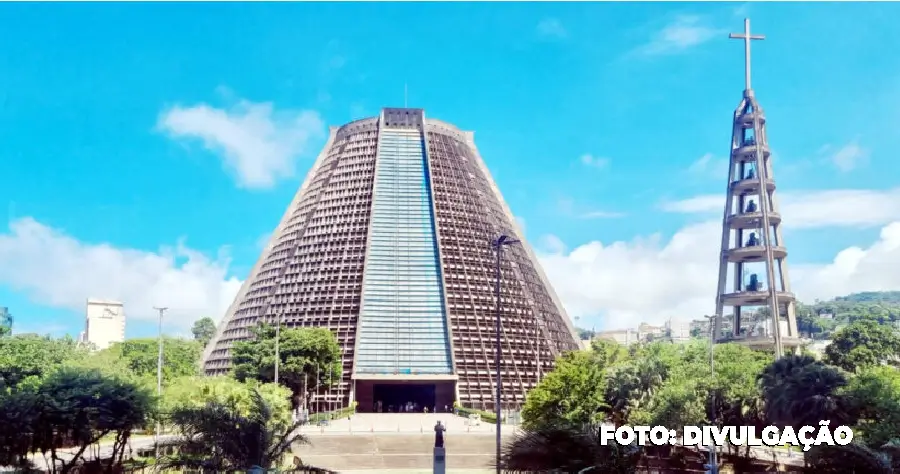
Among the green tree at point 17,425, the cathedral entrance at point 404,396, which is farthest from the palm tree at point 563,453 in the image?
the cathedral entrance at point 404,396

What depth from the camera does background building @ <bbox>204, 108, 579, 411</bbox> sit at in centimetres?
8344

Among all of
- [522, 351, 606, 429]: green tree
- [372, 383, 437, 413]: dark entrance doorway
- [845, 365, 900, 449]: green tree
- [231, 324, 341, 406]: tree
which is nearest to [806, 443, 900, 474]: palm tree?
[845, 365, 900, 449]: green tree

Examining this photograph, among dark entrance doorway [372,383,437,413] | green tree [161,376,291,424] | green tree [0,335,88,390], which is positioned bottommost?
dark entrance doorway [372,383,437,413]

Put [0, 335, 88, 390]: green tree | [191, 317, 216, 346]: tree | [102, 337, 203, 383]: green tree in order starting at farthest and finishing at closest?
[191, 317, 216, 346]: tree → [102, 337, 203, 383]: green tree → [0, 335, 88, 390]: green tree

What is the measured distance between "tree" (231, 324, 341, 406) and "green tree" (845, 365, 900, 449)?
4695 cm

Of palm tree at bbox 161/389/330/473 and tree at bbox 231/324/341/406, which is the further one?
tree at bbox 231/324/341/406

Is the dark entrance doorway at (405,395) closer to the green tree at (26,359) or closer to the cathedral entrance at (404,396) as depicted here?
the cathedral entrance at (404,396)

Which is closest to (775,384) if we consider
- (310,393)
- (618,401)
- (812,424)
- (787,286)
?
(812,424)

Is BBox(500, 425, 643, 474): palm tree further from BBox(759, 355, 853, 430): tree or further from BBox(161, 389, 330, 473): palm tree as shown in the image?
BBox(759, 355, 853, 430): tree

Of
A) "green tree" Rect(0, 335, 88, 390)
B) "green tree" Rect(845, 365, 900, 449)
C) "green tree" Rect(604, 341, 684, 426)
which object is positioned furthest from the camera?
"green tree" Rect(0, 335, 88, 390)

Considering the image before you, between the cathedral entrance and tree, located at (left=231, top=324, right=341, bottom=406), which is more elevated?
tree, located at (left=231, top=324, right=341, bottom=406)

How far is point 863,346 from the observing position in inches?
3479

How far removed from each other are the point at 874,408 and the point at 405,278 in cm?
5948

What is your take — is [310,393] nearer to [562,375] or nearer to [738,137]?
[562,375]
